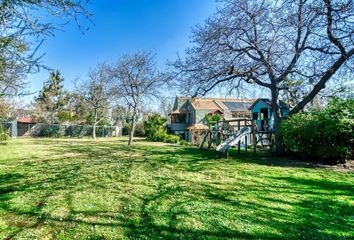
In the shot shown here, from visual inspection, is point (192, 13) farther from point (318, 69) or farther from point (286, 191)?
point (286, 191)

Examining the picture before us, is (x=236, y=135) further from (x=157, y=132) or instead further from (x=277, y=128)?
(x=157, y=132)

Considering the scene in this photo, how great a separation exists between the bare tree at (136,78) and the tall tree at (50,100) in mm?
18849

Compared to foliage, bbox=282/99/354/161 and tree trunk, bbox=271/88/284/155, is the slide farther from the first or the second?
foliage, bbox=282/99/354/161

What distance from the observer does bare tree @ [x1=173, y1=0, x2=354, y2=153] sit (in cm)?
799

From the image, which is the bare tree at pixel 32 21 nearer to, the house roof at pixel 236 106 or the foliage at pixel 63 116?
the house roof at pixel 236 106

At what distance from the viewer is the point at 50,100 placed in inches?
1281

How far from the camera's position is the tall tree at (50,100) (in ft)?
105

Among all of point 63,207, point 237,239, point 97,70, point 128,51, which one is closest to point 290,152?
point 237,239

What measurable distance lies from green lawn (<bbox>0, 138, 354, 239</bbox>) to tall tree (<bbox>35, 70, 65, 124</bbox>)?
2985cm

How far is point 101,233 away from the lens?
2.81 meters

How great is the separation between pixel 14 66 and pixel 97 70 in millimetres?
23651

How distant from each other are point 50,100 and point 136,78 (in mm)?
21211

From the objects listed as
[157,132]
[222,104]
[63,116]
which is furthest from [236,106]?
[63,116]

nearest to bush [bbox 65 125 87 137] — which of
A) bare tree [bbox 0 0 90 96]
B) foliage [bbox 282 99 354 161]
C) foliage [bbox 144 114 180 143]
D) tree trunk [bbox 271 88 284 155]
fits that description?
foliage [bbox 144 114 180 143]
